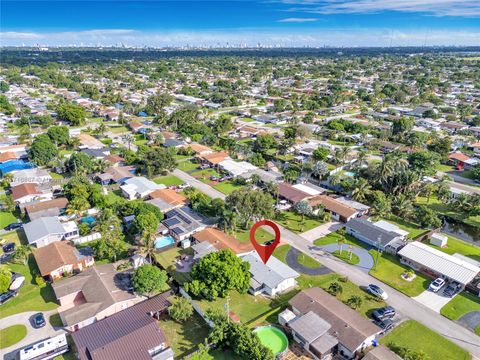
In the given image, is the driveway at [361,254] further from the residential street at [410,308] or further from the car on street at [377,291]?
the car on street at [377,291]

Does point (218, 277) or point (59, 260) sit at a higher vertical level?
point (218, 277)

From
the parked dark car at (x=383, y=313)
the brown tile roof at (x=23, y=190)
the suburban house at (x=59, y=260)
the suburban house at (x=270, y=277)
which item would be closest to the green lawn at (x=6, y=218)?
the brown tile roof at (x=23, y=190)

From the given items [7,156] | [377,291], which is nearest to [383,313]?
[377,291]

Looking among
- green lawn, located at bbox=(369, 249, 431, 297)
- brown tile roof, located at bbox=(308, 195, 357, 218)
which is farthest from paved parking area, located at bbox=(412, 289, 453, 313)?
brown tile roof, located at bbox=(308, 195, 357, 218)

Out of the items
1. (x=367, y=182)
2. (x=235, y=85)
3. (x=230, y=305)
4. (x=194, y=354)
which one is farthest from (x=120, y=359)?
(x=235, y=85)

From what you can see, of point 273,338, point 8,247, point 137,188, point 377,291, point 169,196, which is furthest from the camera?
point 137,188

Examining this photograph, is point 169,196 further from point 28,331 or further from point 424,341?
point 424,341
